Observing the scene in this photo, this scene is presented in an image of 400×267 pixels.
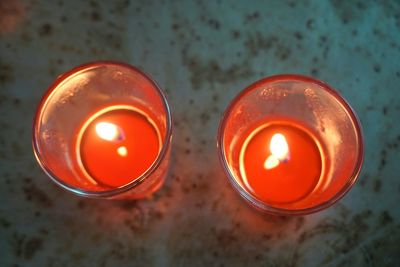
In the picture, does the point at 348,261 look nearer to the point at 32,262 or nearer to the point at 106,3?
the point at 32,262

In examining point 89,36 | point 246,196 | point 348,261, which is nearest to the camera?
point 246,196

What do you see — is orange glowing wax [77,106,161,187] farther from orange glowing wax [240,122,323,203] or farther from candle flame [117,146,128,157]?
orange glowing wax [240,122,323,203]

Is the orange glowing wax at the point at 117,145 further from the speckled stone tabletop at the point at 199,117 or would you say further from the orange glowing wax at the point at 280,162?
the orange glowing wax at the point at 280,162

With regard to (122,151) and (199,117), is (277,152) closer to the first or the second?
(199,117)

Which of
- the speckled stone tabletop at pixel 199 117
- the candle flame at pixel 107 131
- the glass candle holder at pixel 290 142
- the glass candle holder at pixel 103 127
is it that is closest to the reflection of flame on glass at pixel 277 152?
the glass candle holder at pixel 290 142

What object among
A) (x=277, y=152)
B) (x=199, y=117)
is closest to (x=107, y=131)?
(x=199, y=117)

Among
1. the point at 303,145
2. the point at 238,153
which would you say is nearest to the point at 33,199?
the point at 238,153
